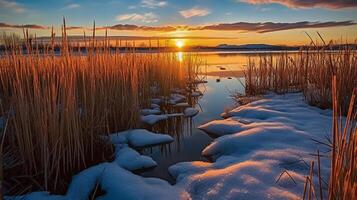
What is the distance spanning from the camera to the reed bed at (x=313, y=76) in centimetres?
409

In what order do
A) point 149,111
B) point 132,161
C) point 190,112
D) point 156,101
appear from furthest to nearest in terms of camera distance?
point 156,101 → point 190,112 → point 149,111 → point 132,161

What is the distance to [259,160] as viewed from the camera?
2531mm

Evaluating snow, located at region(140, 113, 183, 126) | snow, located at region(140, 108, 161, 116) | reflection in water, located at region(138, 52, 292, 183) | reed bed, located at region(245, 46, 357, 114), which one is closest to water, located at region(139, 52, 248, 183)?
reflection in water, located at region(138, 52, 292, 183)

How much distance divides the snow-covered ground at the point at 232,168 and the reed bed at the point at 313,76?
690 mm

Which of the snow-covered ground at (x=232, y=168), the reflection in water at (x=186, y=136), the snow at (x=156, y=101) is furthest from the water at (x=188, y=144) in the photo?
the snow at (x=156, y=101)

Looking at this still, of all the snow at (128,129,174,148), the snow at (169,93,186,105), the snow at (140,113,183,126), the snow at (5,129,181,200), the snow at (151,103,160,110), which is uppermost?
the snow at (169,93,186,105)

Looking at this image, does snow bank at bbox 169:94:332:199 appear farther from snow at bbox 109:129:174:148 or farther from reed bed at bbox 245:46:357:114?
snow at bbox 109:129:174:148

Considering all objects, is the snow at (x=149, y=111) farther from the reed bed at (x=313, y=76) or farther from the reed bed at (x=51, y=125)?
the reed bed at (x=313, y=76)

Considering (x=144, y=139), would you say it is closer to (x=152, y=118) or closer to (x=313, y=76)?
(x=152, y=118)

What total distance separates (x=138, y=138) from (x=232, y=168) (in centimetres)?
146

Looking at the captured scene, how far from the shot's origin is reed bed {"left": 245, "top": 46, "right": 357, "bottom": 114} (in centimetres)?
409

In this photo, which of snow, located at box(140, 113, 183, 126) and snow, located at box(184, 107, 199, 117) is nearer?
snow, located at box(140, 113, 183, 126)

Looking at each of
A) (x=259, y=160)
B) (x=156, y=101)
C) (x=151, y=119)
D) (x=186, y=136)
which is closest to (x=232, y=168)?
(x=259, y=160)

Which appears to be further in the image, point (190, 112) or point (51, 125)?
point (190, 112)
